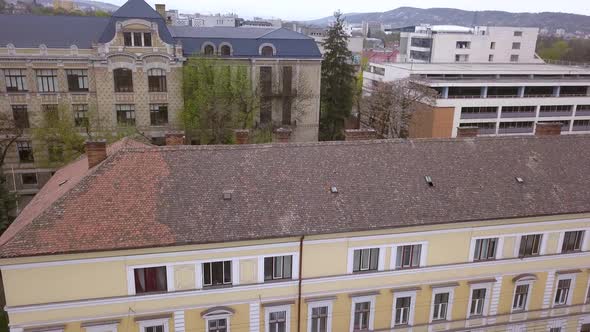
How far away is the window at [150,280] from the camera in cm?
2126

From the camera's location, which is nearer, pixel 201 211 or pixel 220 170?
pixel 201 211

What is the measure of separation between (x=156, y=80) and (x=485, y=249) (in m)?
38.4

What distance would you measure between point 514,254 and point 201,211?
56.1ft

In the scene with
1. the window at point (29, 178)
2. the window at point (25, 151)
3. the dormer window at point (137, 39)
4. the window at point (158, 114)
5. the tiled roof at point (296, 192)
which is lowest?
the window at point (29, 178)

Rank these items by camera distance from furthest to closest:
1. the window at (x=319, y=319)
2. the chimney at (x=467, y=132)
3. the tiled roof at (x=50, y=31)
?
the tiled roof at (x=50, y=31)
the chimney at (x=467, y=132)
the window at (x=319, y=319)

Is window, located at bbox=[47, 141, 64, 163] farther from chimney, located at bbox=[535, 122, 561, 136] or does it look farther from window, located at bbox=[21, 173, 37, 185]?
chimney, located at bbox=[535, 122, 561, 136]

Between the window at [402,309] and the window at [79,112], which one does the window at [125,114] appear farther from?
the window at [402,309]

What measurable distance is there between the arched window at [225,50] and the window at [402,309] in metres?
37.6

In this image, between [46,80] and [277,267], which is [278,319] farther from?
[46,80]

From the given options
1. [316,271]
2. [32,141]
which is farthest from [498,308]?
[32,141]

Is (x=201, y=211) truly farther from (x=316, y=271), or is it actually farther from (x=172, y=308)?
Answer: (x=316, y=271)

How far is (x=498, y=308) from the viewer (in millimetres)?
26500

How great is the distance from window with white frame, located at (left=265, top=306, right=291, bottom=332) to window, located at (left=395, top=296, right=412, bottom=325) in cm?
588

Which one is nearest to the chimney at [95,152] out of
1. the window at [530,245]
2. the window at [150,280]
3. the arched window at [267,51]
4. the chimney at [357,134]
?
the window at [150,280]
